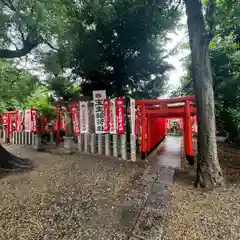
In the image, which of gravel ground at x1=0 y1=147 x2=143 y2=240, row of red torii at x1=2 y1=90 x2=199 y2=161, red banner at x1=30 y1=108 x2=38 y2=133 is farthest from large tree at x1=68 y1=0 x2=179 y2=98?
gravel ground at x1=0 y1=147 x2=143 y2=240

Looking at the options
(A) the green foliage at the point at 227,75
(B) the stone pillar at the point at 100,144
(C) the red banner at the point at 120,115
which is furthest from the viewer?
(A) the green foliage at the point at 227,75

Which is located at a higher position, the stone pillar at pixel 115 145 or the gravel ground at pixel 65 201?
the stone pillar at pixel 115 145

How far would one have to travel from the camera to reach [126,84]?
25.1ft

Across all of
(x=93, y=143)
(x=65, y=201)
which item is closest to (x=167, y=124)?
(x=93, y=143)

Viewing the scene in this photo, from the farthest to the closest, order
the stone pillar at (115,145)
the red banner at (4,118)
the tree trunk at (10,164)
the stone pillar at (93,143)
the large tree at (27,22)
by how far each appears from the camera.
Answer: the red banner at (4,118) → the stone pillar at (93,143) → the stone pillar at (115,145) → the tree trunk at (10,164) → the large tree at (27,22)

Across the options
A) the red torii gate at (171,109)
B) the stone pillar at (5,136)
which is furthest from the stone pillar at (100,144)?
the stone pillar at (5,136)

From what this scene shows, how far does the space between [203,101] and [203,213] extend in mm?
2175

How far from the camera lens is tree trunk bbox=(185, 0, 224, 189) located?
4.02 metres

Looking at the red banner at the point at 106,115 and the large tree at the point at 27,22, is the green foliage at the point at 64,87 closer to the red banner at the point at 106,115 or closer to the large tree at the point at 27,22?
the red banner at the point at 106,115

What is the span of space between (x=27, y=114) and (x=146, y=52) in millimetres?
5657

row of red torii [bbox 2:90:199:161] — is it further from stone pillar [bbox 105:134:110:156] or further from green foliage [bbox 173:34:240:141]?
green foliage [bbox 173:34:240:141]

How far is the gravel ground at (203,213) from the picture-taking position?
8.12 ft

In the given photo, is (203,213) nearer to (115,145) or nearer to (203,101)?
(203,101)

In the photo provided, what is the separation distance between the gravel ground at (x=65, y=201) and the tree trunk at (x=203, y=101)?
167 centimetres
